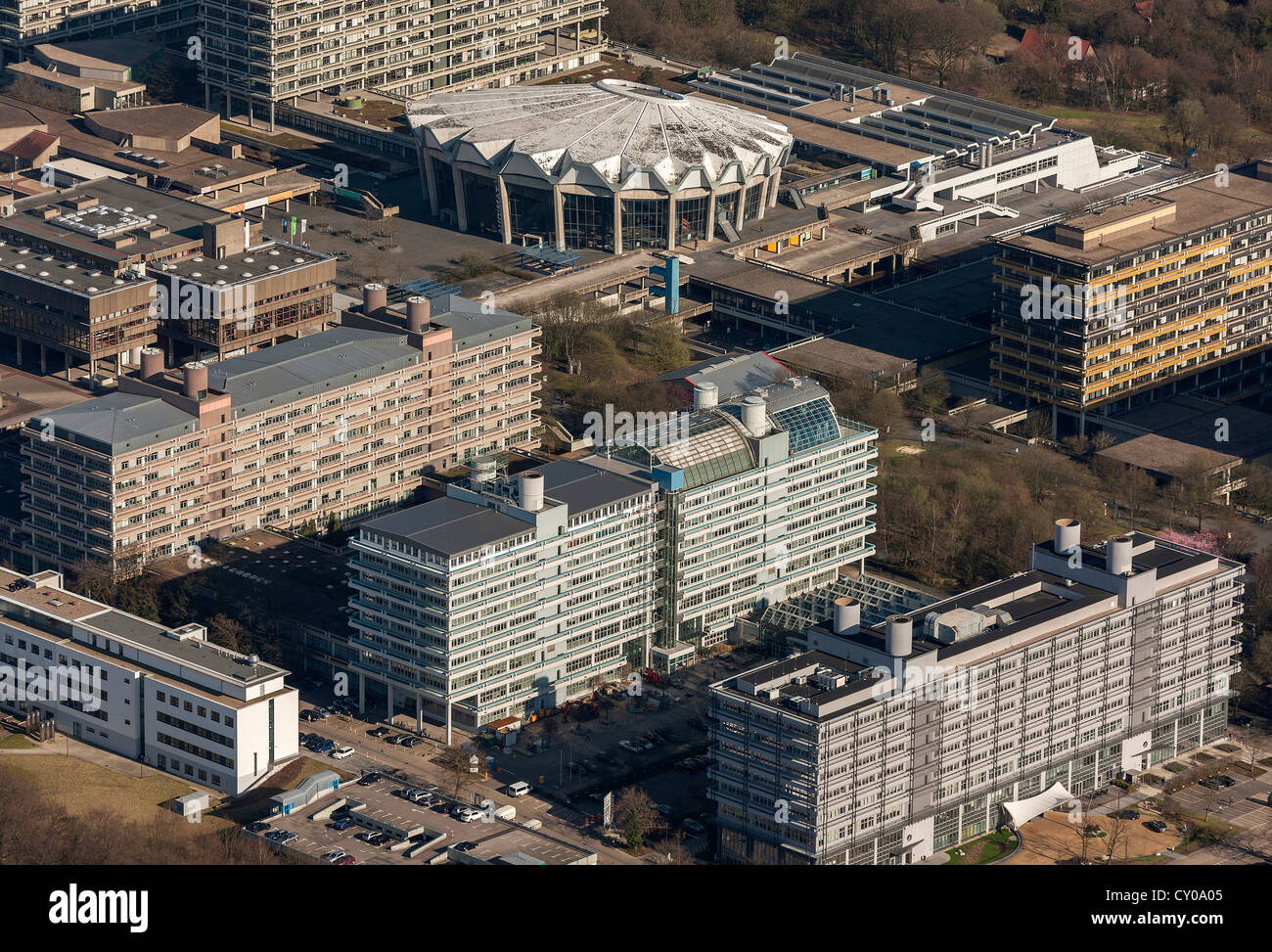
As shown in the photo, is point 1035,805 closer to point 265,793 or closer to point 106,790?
point 265,793

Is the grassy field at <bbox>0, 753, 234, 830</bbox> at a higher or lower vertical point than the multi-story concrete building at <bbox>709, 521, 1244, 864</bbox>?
lower

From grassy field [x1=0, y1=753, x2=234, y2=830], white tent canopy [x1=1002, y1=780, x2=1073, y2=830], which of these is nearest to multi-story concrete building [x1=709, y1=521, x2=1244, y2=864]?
white tent canopy [x1=1002, y1=780, x2=1073, y2=830]

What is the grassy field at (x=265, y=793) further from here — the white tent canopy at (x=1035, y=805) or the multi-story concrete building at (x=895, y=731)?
the white tent canopy at (x=1035, y=805)

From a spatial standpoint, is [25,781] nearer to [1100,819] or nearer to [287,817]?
[287,817]

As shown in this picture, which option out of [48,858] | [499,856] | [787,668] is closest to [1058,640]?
[787,668]

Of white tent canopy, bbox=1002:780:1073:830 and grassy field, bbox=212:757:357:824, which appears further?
white tent canopy, bbox=1002:780:1073:830

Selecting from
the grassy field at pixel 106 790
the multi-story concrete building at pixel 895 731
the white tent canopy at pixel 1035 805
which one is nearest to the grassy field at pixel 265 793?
the grassy field at pixel 106 790

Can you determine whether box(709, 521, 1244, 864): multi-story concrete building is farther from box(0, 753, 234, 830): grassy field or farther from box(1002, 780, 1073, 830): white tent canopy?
box(0, 753, 234, 830): grassy field
